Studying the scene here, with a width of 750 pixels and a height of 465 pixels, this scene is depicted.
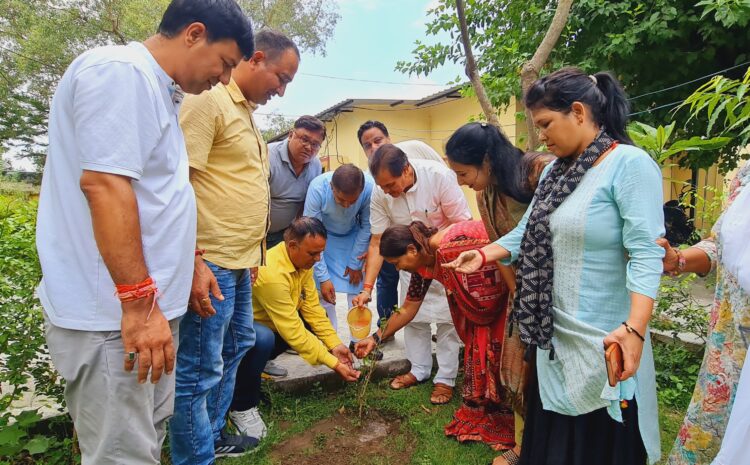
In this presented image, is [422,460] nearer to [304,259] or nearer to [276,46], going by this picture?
[304,259]

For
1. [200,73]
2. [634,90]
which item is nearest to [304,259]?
[200,73]

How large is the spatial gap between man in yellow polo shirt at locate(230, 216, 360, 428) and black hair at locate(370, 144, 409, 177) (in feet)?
1.78

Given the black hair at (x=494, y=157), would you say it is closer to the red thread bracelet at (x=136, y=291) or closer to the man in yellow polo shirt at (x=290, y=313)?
the man in yellow polo shirt at (x=290, y=313)

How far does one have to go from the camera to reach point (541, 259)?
1.72 m

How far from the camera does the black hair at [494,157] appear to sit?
2.32m

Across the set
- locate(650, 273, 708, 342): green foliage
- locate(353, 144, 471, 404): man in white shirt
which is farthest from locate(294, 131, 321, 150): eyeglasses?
locate(650, 273, 708, 342): green foliage

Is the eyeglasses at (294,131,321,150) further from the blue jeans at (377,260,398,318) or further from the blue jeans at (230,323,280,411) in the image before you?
the blue jeans at (230,323,280,411)

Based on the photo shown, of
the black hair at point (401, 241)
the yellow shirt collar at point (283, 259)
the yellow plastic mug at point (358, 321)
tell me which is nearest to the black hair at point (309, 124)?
the yellow shirt collar at point (283, 259)

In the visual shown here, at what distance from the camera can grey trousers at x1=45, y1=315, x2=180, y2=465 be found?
1.28m

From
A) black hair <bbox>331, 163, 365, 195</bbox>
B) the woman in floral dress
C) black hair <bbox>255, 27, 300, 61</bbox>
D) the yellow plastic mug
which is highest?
black hair <bbox>255, 27, 300, 61</bbox>

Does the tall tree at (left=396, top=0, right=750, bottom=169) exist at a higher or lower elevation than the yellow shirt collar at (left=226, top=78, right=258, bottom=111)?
higher

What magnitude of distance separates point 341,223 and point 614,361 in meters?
2.58

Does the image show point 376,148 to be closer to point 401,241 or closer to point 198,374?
point 401,241

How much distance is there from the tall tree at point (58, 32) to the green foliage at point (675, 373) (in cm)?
1375
